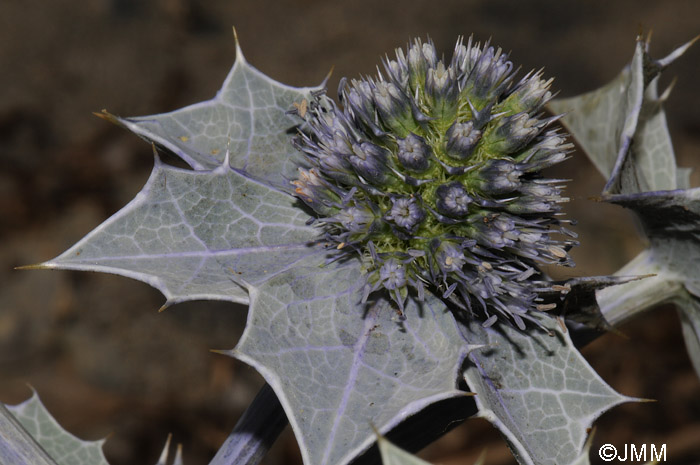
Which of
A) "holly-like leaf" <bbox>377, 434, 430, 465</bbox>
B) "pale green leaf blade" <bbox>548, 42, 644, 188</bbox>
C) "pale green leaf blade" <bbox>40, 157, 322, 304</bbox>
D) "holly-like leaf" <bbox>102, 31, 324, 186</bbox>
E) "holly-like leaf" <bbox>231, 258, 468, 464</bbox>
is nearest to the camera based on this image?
"holly-like leaf" <bbox>377, 434, 430, 465</bbox>

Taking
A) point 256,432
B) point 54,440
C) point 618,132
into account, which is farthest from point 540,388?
point 54,440

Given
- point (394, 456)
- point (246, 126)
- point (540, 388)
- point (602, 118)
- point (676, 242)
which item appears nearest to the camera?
point (394, 456)

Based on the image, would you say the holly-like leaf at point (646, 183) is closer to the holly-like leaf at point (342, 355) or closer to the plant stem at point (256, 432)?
the holly-like leaf at point (342, 355)

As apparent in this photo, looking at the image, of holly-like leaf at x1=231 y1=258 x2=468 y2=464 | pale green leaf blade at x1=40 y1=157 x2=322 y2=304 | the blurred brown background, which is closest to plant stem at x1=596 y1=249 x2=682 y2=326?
holly-like leaf at x1=231 y1=258 x2=468 y2=464

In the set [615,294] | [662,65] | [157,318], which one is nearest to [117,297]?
[157,318]

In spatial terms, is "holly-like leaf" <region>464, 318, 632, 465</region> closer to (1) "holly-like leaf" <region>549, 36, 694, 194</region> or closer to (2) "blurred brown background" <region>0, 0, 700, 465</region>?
(1) "holly-like leaf" <region>549, 36, 694, 194</region>

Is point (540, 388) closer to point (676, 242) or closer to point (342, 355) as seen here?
point (342, 355)
